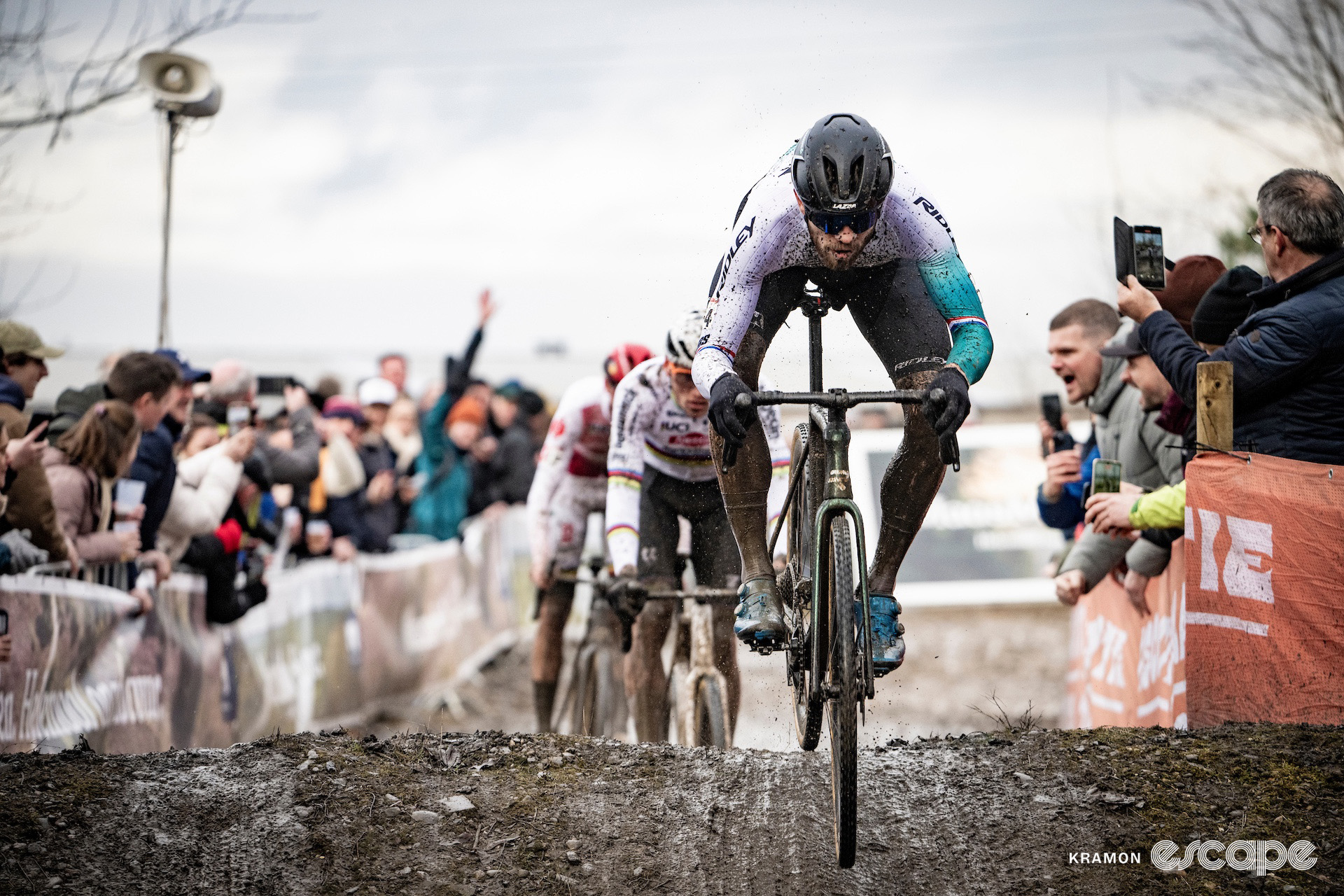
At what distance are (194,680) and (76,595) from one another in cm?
163

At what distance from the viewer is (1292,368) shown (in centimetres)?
540

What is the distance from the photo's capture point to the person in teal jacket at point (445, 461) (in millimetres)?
13312

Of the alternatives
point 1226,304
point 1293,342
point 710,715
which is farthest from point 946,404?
point 710,715

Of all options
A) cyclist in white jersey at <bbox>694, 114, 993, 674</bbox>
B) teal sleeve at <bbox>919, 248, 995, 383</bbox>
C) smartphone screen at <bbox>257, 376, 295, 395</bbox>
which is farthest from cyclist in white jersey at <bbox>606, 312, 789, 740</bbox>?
smartphone screen at <bbox>257, 376, 295, 395</bbox>

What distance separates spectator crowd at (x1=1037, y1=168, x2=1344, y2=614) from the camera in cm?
544

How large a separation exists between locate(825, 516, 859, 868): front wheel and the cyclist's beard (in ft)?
3.72

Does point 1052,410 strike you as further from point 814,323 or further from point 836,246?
point 836,246

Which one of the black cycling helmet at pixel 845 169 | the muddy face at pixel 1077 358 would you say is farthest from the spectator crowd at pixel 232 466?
the muddy face at pixel 1077 358

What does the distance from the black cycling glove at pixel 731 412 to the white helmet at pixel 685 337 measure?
7.17 ft

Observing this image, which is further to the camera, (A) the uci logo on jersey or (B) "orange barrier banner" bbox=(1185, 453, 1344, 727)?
(B) "orange barrier banner" bbox=(1185, 453, 1344, 727)

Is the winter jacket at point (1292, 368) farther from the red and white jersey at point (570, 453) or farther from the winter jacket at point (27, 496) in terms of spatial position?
the winter jacket at point (27, 496)

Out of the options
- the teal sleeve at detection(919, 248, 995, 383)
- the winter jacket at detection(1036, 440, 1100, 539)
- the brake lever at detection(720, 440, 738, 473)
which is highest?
the teal sleeve at detection(919, 248, 995, 383)

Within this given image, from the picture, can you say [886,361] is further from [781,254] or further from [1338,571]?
[1338,571]

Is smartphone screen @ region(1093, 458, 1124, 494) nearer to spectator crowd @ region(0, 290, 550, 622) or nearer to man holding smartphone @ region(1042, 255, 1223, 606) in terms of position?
man holding smartphone @ region(1042, 255, 1223, 606)
